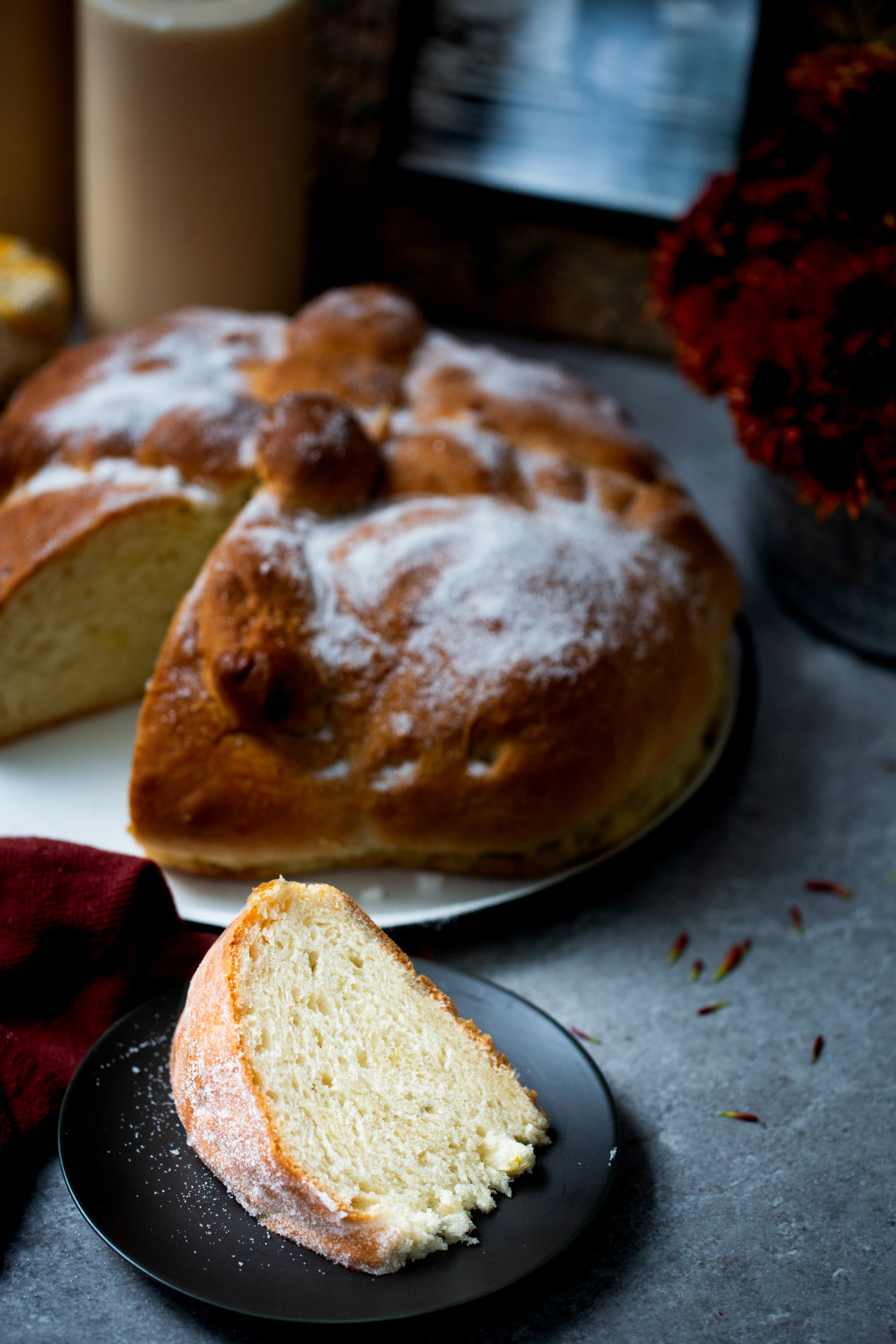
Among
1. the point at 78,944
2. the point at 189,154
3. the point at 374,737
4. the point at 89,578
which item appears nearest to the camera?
the point at 78,944

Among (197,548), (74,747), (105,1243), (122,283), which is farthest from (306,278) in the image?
(105,1243)

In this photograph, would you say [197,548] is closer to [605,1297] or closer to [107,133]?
[107,133]

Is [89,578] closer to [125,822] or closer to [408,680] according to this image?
[125,822]

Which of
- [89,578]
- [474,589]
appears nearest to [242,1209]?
[474,589]

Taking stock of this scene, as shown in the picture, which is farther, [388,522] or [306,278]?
[306,278]

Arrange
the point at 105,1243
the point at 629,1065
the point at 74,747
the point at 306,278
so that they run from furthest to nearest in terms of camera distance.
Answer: the point at 306,278, the point at 74,747, the point at 629,1065, the point at 105,1243

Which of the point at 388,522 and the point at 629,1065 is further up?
the point at 388,522

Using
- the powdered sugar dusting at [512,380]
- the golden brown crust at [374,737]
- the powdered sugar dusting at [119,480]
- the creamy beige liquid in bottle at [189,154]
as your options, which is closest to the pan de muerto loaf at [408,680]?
the golden brown crust at [374,737]
